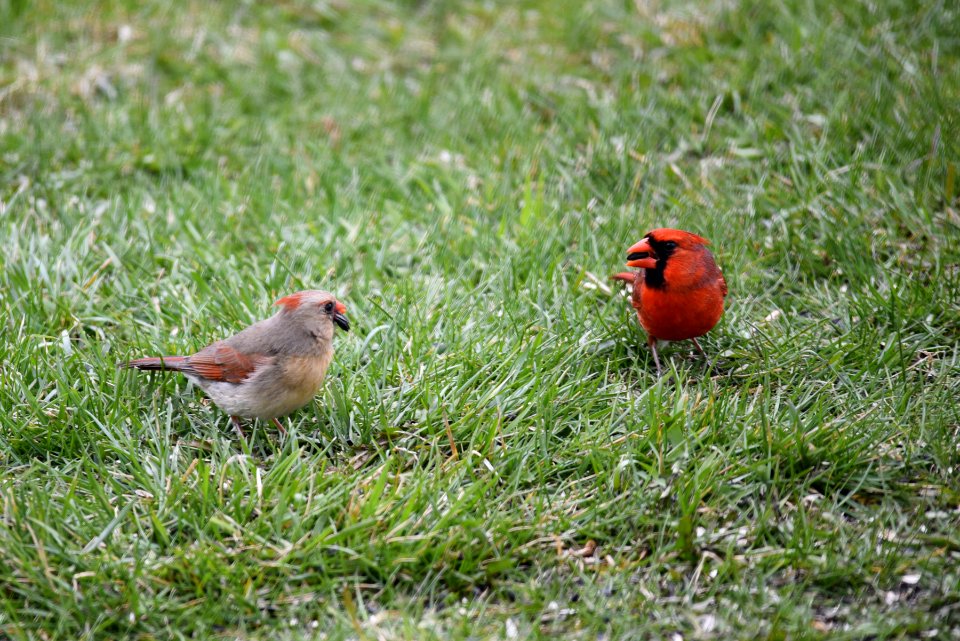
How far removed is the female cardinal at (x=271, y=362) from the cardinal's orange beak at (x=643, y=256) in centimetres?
127

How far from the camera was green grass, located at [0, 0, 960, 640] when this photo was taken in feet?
10.2

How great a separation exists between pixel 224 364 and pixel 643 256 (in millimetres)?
1822

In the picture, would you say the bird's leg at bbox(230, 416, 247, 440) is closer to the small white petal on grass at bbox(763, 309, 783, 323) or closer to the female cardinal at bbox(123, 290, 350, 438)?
the female cardinal at bbox(123, 290, 350, 438)

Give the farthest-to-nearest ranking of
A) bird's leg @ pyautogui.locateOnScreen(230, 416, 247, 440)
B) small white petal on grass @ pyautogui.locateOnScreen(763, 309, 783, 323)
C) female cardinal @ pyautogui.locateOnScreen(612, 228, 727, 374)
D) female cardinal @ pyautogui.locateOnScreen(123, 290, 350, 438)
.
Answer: small white petal on grass @ pyautogui.locateOnScreen(763, 309, 783, 323) < female cardinal @ pyautogui.locateOnScreen(612, 228, 727, 374) < bird's leg @ pyautogui.locateOnScreen(230, 416, 247, 440) < female cardinal @ pyautogui.locateOnScreen(123, 290, 350, 438)

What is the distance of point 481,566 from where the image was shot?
318cm

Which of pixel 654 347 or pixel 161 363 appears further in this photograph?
pixel 654 347

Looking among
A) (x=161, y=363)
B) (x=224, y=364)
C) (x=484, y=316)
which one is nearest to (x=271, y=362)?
(x=224, y=364)

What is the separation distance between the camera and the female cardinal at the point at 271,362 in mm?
3621

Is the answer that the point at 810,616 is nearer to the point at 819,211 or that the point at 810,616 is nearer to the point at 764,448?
the point at 764,448

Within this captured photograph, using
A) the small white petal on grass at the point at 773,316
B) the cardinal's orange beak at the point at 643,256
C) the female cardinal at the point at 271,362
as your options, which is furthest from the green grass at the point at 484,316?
the cardinal's orange beak at the point at 643,256

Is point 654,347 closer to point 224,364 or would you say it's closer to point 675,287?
point 675,287

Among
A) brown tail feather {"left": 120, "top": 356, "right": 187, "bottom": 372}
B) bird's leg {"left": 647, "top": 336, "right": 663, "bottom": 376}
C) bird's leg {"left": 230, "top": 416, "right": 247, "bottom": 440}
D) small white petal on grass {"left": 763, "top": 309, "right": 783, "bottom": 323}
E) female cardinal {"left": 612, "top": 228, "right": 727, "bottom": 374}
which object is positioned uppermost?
female cardinal {"left": 612, "top": 228, "right": 727, "bottom": 374}

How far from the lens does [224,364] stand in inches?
145

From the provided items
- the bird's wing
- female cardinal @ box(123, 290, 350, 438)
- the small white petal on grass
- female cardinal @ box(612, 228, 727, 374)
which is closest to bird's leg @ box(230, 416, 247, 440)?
female cardinal @ box(123, 290, 350, 438)
